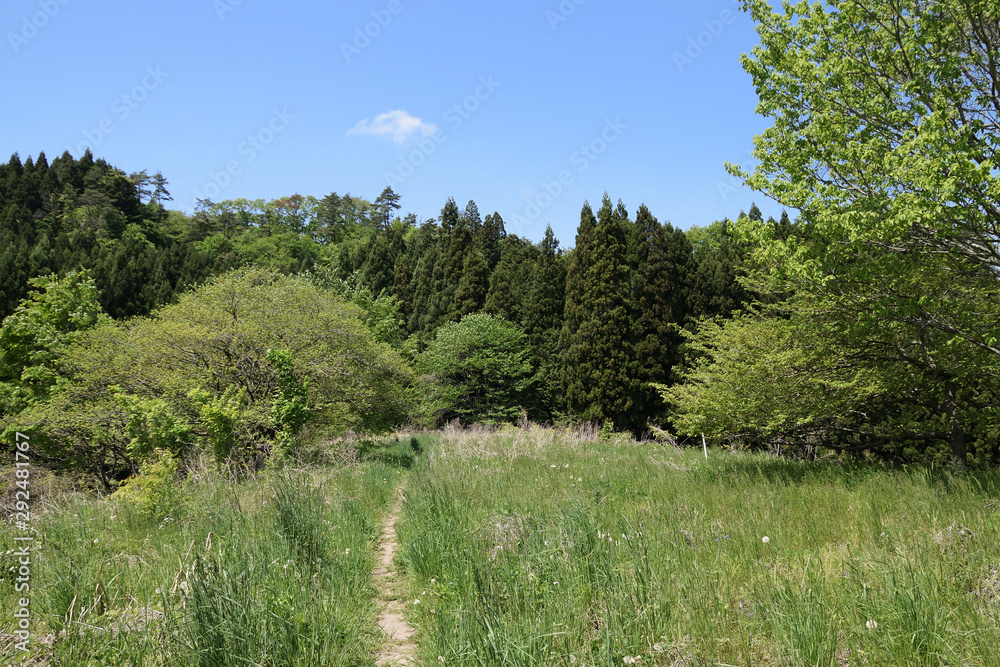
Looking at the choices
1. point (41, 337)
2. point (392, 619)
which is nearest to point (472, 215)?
point (41, 337)

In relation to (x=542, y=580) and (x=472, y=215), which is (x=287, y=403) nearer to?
(x=542, y=580)

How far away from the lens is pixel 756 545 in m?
4.29

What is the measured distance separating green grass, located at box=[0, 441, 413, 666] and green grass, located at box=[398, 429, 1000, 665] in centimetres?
62

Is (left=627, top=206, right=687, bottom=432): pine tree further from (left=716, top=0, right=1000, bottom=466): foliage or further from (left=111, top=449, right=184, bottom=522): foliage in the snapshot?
(left=111, top=449, right=184, bottom=522): foliage

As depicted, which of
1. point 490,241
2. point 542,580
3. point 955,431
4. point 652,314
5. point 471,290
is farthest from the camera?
point 490,241

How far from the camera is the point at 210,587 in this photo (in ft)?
10.2

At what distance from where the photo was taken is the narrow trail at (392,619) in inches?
133

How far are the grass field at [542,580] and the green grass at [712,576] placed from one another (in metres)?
0.02

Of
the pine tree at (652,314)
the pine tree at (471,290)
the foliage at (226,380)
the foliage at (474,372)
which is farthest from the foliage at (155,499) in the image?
the pine tree at (471,290)

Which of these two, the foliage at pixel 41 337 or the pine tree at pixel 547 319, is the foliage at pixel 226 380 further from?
the pine tree at pixel 547 319

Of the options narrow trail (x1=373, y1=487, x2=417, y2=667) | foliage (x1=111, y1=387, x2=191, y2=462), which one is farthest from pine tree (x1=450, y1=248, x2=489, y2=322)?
narrow trail (x1=373, y1=487, x2=417, y2=667)

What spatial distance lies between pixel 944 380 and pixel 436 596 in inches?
364

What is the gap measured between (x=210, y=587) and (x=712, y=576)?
3192 millimetres

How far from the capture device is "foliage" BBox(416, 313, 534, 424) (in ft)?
95.8
